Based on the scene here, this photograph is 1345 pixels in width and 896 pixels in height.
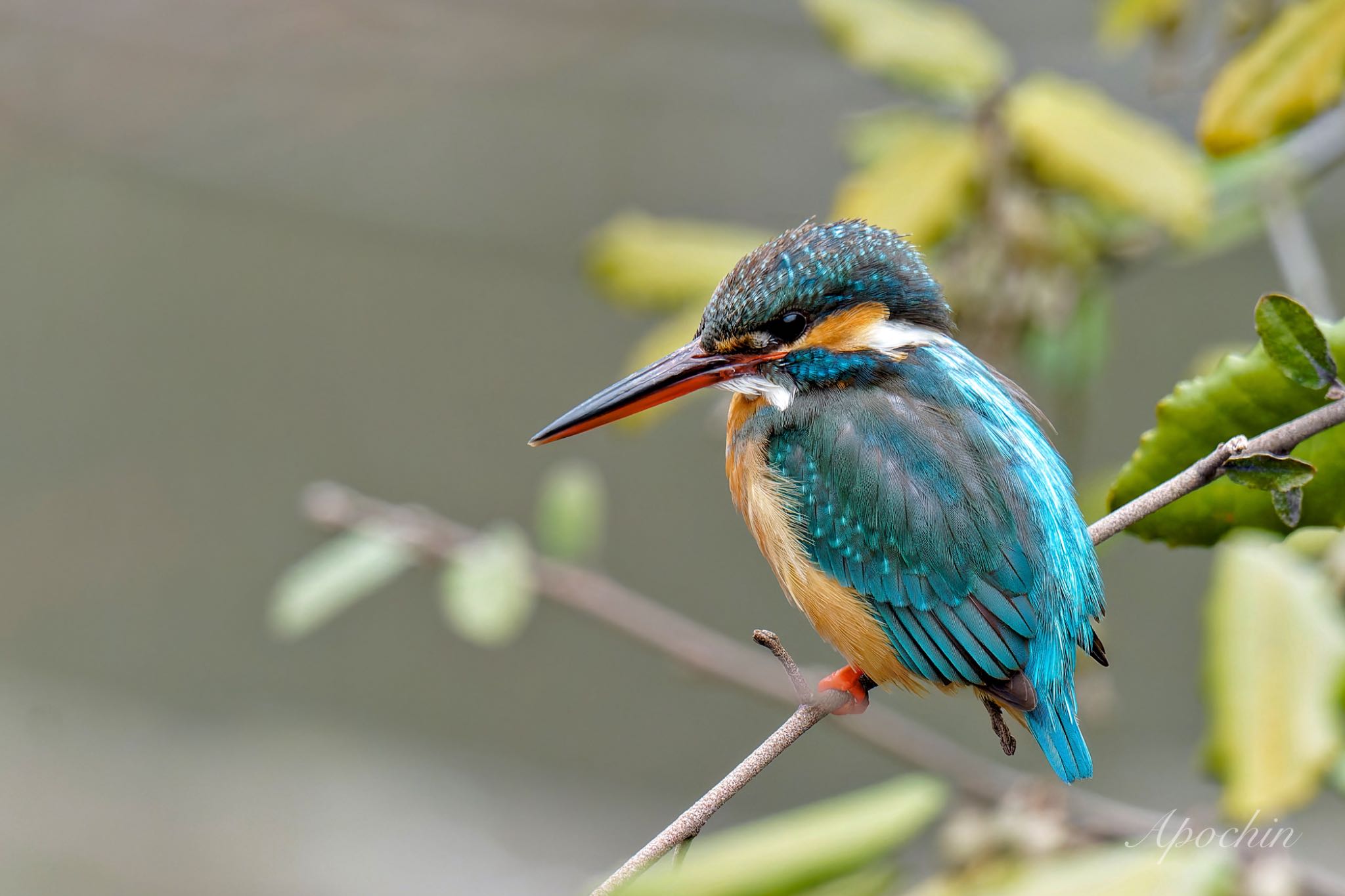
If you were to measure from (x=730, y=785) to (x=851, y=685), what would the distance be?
1.54 ft

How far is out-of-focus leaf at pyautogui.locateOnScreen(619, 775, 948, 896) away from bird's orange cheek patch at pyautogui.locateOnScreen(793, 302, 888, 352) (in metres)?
0.53

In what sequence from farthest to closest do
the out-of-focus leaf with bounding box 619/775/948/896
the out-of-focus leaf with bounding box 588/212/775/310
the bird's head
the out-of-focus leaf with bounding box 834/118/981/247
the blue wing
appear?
the out-of-focus leaf with bounding box 588/212/775/310 → the out-of-focus leaf with bounding box 834/118/981/247 → the bird's head → the blue wing → the out-of-focus leaf with bounding box 619/775/948/896

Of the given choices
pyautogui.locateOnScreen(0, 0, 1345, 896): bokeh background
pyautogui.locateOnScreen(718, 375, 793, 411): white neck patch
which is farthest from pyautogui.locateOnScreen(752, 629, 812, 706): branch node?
pyautogui.locateOnScreen(0, 0, 1345, 896): bokeh background

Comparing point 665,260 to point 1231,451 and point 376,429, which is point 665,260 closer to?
point 1231,451

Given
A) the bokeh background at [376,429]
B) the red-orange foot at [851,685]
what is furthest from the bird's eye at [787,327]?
the bokeh background at [376,429]

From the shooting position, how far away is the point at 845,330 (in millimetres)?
1334

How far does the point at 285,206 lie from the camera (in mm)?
4078

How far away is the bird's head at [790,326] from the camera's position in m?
1.31

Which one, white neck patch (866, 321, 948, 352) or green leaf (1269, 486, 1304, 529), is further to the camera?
white neck patch (866, 321, 948, 352)

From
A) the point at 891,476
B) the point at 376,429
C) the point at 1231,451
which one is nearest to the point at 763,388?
the point at 891,476

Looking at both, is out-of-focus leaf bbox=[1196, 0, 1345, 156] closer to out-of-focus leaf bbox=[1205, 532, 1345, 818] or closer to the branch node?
out-of-focus leaf bbox=[1205, 532, 1345, 818]

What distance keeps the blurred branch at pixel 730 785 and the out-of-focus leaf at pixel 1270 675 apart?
1.07 feet

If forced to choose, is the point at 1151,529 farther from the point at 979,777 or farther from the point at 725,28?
the point at 725,28

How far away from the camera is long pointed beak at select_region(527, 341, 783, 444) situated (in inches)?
51.9
